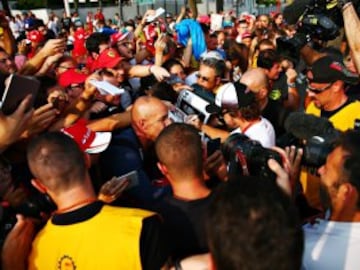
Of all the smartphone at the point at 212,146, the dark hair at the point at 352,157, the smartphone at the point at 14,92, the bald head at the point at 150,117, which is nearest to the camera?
the dark hair at the point at 352,157

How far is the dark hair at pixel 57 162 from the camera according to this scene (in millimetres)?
2102

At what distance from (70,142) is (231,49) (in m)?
5.35

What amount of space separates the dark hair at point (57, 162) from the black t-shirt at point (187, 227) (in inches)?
19.4

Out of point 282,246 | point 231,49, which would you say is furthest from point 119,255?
point 231,49

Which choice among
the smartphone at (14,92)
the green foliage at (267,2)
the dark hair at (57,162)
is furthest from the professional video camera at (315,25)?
the green foliage at (267,2)

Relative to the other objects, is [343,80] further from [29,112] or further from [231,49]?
[231,49]

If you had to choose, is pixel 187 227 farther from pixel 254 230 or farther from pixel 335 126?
pixel 335 126

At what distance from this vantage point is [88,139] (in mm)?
2785

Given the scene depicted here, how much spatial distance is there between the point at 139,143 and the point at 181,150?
99cm

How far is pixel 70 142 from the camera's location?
2205mm

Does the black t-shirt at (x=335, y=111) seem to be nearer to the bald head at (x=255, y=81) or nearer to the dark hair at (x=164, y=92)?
the bald head at (x=255, y=81)

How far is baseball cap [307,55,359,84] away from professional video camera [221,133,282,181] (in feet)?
4.30

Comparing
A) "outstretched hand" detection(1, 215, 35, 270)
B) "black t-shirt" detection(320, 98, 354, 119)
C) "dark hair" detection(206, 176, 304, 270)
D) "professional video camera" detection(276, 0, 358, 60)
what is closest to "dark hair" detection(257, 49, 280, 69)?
"professional video camera" detection(276, 0, 358, 60)

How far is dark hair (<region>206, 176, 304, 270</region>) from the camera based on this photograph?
4.24 ft
